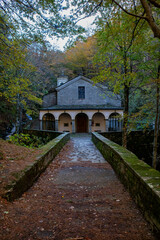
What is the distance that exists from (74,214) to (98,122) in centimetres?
2009

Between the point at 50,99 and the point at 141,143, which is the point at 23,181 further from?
the point at 50,99

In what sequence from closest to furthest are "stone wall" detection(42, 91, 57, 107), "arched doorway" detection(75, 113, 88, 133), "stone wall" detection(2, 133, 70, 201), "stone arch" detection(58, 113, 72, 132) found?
1. "stone wall" detection(2, 133, 70, 201)
2. "stone arch" detection(58, 113, 72, 132)
3. "arched doorway" detection(75, 113, 88, 133)
4. "stone wall" detection(42, 91, 57, 107)

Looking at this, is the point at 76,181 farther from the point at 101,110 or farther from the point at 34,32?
the point at 101,110

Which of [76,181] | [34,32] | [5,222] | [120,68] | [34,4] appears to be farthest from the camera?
[120,68]

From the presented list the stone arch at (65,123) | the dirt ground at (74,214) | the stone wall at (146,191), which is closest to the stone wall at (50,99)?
the stone arch at (65,123)

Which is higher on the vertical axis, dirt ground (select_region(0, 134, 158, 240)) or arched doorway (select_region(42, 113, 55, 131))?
arched doorway (select_region(42, 113, 55, 131))

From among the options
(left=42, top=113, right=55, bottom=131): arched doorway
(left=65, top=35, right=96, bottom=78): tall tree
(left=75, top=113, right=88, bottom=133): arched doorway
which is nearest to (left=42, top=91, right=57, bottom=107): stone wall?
(left=42, top=113, right=55, bottom=131): arched doorway

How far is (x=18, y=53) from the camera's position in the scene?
5.78 meters

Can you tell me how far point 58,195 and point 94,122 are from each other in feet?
63.1

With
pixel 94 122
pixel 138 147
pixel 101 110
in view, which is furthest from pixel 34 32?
pixel 94 122

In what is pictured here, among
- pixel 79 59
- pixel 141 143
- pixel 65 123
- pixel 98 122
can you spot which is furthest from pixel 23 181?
pixel 79 59

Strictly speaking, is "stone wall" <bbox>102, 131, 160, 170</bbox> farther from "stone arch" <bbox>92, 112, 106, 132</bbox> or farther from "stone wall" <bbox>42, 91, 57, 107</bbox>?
"stone wall" <bbox>42, 91, 57, 107</bbox>

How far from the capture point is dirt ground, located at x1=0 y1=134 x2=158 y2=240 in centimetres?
193

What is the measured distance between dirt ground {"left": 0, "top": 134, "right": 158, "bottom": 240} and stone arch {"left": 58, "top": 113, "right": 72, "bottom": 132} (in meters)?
18.4
